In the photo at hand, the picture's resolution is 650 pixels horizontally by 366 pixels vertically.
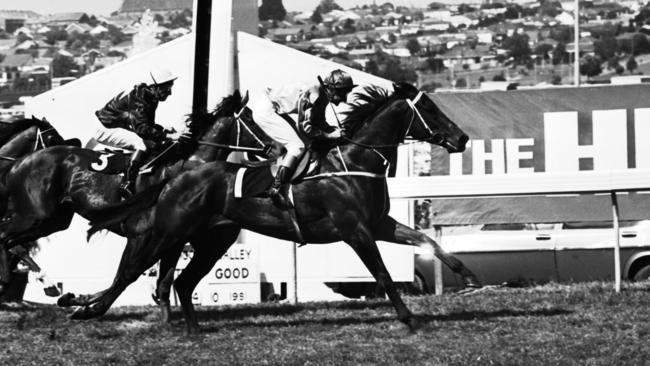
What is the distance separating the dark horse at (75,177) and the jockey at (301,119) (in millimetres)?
796

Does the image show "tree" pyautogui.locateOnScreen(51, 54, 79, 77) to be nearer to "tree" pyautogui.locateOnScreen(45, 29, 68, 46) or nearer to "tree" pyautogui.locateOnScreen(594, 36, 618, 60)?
"tree" pyautogui.locateOnScreen(45, 29, 68, 46)

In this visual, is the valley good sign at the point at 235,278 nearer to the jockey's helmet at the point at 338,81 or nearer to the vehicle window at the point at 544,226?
the vehicle window at the point at 544,226

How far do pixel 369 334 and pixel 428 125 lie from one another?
1.95m

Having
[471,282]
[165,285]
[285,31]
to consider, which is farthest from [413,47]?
[471,282]

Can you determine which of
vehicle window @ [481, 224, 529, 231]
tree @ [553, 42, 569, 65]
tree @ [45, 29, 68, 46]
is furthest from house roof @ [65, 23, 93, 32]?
vehicle window @ [481, 224, 529, 231]

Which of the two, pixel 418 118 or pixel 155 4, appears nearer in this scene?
pixel 418 118

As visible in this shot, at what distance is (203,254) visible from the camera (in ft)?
39.4

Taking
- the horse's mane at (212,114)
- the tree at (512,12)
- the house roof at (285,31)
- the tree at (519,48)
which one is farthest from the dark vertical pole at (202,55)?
the tree at (512,12)

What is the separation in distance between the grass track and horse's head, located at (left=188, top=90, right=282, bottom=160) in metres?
1.57

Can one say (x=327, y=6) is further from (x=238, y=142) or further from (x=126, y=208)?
(x=126, y=208)

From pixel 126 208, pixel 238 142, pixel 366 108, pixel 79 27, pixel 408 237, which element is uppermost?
pixel 79 27

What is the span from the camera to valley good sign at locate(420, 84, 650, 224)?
16.0 meters

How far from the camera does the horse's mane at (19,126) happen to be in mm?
14703

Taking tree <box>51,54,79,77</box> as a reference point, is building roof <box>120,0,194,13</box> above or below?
below
